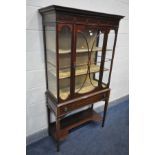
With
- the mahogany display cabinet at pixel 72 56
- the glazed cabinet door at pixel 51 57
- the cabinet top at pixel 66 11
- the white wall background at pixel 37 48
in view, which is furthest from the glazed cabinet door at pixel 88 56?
the white wall background at pixel 37 48

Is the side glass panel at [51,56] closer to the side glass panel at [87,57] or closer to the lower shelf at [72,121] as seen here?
the side glass panel at [87,57]

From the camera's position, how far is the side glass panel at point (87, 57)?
62.6 inches

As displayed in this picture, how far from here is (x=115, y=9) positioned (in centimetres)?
222

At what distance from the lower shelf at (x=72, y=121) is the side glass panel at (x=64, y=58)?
0.49 meters

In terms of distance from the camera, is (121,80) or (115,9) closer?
(115,9)

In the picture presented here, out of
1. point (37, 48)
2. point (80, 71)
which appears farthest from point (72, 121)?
point (37, 48)

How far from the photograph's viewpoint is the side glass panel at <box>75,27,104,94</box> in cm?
159

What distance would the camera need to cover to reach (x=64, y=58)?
161cm

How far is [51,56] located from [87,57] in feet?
1.41

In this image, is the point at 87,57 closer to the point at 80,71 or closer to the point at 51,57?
the point at 80,71

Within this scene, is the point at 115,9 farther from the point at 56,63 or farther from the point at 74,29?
the point at 56,63
